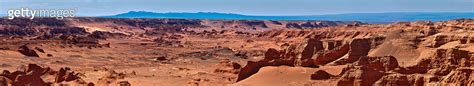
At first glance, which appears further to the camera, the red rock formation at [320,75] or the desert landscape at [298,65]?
the red rock formation at [320,75]

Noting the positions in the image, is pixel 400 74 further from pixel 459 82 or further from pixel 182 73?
pixel 182 73

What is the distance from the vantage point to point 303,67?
33.4m

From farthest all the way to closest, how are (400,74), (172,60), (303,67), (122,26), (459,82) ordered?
(122,26)
(172,60)
(303,67)
(400,74)
(459,82)

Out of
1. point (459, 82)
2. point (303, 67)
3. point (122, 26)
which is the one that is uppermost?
point (459, 82)

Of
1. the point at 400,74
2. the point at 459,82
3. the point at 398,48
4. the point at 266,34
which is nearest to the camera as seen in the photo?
the point at 459,82

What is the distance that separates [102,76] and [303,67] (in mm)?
12228

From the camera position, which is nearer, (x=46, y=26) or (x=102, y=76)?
(x=102, y=76)

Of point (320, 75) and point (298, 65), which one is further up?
point (320, 75)

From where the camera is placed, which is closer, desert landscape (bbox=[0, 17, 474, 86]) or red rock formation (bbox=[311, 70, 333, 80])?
→ desert landscape (bbox=[0, 17, 474, 86])

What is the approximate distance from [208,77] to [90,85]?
33.8 ft

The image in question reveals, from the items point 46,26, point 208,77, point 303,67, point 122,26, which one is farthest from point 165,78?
point 122,26

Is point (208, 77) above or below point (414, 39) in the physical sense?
below

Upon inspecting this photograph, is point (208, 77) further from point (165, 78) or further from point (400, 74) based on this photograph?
point (400, 74)

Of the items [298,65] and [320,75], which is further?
[298,65]
